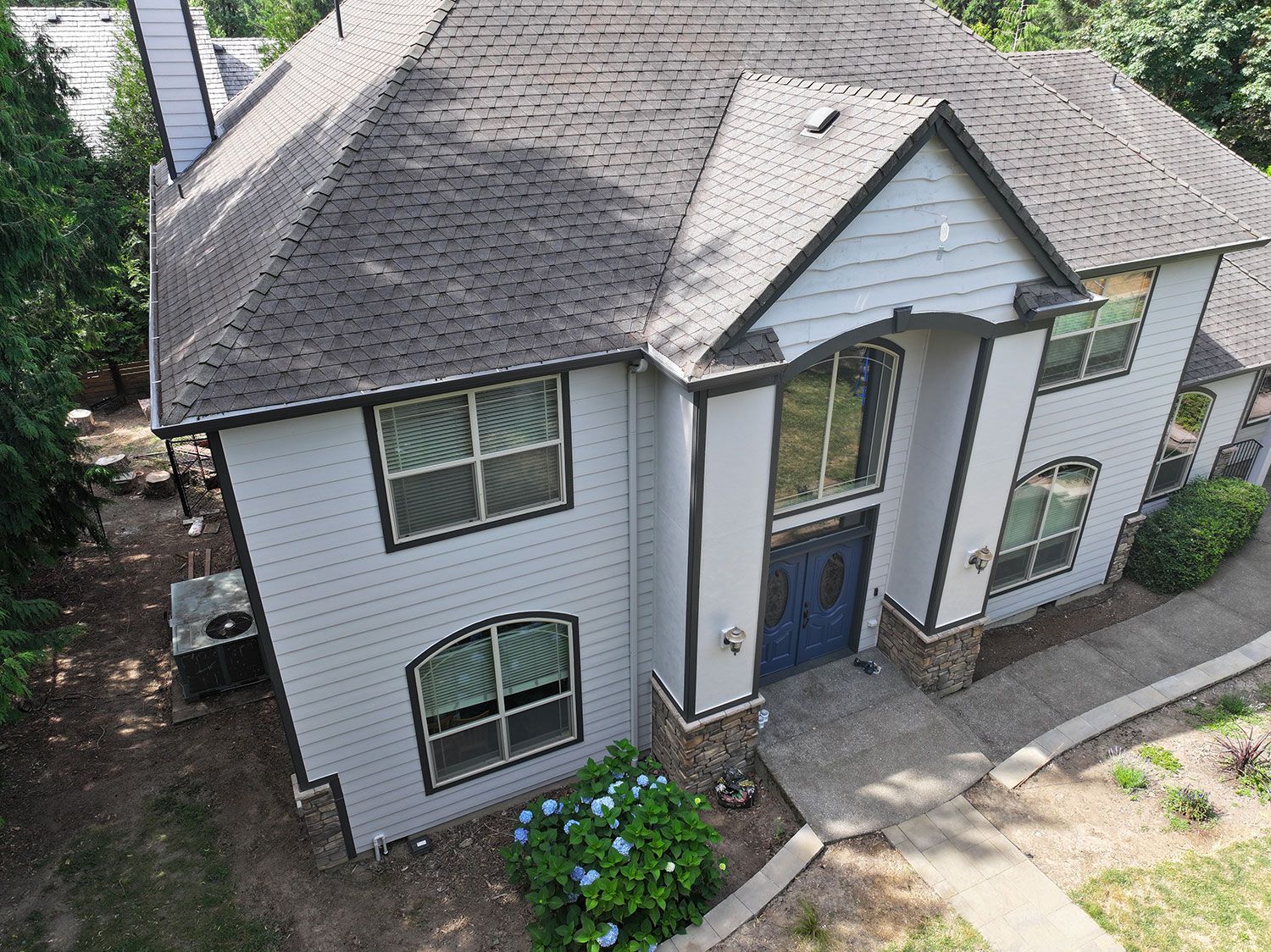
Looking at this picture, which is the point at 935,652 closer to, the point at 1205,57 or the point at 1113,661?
the point at 1113,661

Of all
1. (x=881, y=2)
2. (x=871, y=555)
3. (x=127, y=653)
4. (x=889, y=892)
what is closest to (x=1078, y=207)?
(x=881, y=2)

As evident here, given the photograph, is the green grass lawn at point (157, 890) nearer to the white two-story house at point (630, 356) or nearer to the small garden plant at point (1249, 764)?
the white two-story house at point (630, 356)

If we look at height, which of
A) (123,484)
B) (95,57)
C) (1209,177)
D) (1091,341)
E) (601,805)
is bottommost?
(123,484)

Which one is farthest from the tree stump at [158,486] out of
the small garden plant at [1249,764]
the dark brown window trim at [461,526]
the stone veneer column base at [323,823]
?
the small garden plant at [1249,764]

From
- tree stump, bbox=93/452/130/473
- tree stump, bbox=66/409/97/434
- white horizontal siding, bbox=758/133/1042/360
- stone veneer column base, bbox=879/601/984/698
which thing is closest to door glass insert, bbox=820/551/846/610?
stone veneer column base, bbox=879/601/984/698

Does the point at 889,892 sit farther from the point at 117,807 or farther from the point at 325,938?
the point at 117,807

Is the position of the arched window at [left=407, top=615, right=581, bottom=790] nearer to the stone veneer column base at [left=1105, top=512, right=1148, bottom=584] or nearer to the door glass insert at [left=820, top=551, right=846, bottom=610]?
the door glass insert at [left=820, top=551, right=846, bottom=610]

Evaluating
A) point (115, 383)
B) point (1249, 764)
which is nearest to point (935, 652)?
Answer: point (1249, 764)

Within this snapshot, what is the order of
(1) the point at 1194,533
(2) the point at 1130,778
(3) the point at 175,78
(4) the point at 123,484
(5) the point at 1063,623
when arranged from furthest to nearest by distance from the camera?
(4) the point at 123,484
(3) the point at 175,78
(1) the point at 1194,533
(5) the point at 1063,623
(2) the point at 1130,778
